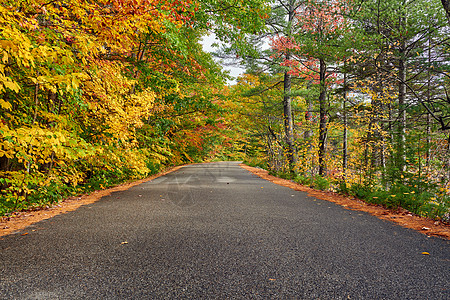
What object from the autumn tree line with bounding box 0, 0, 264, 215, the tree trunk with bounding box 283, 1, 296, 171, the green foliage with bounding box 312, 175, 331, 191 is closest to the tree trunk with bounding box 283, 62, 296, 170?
the tree trunk with bounding box 283, 1, 296, 171

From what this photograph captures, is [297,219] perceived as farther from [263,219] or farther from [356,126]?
[356,126]

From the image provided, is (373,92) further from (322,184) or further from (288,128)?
(288,128)

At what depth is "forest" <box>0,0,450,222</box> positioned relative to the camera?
3.91 m

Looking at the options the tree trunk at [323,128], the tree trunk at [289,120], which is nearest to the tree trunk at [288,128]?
the tree trunk at [289,120]

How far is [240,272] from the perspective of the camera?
91.4 inches

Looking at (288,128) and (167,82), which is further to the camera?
(288,128)

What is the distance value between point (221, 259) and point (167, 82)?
7.66 metres

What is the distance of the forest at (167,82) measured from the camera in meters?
3.91

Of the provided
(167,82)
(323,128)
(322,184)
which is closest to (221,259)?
(322,184)

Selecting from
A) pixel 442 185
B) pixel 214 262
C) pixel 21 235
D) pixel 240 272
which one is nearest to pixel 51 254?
pixel 21 235

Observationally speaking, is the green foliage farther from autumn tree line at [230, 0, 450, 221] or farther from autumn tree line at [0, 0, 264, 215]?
autumn tree line at [0, 0, 264, 215]

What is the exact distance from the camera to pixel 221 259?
262 cm

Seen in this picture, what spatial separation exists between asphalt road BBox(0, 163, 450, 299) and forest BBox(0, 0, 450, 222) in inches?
54.8

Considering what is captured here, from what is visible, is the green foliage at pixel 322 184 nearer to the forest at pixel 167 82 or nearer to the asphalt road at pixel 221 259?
the forest at pixel 167 82
